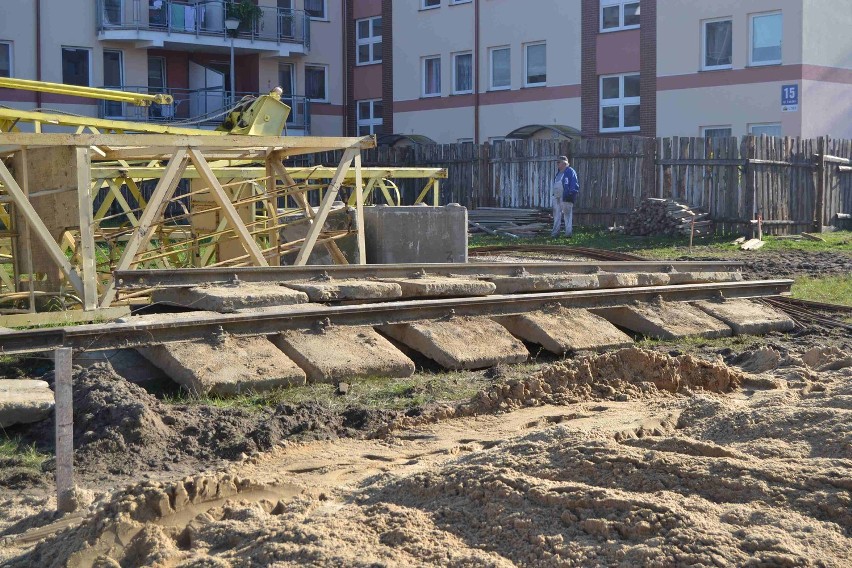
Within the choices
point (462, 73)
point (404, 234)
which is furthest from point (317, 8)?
point (404, 234)

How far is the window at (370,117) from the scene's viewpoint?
149ft

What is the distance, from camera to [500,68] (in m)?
39.9

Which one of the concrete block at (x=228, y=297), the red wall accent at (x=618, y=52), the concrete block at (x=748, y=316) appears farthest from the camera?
the red wall accent at (x=618, y=52)

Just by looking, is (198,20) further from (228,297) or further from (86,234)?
(228,297)

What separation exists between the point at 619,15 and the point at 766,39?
5279 mm

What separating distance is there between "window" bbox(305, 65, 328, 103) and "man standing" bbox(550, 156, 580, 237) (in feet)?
68.7

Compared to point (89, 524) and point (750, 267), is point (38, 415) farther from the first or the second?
point (750, 267)

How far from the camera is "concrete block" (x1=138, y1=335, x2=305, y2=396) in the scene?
838 cm

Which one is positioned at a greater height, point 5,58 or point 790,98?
point 5,58

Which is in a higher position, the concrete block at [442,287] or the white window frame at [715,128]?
the white window frame at [715,128]

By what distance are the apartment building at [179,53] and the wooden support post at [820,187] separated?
20588 millimetres

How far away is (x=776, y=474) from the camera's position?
16.6ft

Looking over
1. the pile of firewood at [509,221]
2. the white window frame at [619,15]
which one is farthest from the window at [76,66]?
the white window frame at [619,15]

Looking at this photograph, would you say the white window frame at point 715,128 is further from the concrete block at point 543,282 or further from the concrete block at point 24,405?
the concrete block at point 24,405
